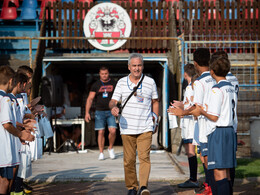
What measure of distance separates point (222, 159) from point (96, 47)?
28.5 feet

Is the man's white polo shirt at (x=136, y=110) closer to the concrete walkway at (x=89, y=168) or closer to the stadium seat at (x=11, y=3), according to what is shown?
the concrete walkway at (x=89, y=168)

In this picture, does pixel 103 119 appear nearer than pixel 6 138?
No

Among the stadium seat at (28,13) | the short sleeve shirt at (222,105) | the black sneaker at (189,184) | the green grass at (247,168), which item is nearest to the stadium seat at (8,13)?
the stadium seat at (28,13)

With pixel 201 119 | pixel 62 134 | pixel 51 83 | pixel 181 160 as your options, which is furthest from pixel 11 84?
pixel 62 134

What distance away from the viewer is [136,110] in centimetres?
596

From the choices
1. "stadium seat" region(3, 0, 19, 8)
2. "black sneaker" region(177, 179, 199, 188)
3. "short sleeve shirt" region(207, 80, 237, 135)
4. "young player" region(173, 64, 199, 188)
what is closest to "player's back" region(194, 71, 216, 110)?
"short sleeve shirt" region(207, 80, 237, 135)

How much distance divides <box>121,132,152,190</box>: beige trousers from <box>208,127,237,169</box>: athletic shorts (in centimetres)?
127

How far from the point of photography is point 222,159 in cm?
472

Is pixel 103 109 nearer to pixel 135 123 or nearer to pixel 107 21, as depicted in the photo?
pixel 107 21

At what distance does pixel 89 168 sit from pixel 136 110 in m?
3.37

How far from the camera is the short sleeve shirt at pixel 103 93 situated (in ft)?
34.5

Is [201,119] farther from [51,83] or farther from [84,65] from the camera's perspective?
[84,65]

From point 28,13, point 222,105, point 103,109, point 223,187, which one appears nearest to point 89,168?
point 103,109

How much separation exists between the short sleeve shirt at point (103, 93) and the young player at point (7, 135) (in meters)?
5.59
